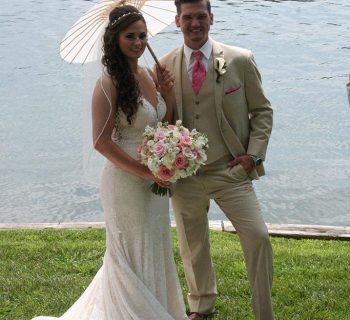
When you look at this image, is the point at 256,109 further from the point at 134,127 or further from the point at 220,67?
the point at 134,127

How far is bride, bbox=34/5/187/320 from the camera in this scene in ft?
14.6

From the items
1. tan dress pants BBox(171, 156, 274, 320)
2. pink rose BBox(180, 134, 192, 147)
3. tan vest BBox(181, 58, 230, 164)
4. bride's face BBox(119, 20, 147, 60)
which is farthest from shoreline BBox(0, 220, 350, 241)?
bride's face BBox(119, 20, 147, 60)

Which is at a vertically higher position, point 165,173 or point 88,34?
point 88,34

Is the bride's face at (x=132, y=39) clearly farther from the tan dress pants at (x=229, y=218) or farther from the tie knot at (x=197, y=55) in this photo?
the tan dress pants at (x=229, y=218)

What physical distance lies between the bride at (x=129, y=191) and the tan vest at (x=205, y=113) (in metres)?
0.17

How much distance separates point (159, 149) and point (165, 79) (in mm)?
581

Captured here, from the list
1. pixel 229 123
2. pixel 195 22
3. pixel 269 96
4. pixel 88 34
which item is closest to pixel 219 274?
pixel 229 123

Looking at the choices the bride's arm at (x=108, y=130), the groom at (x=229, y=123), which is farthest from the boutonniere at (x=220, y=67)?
the bride's arm at (x=108, y=130)

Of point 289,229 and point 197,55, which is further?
point 289,229

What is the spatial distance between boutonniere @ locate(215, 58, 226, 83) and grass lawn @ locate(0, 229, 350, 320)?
66.1 inches

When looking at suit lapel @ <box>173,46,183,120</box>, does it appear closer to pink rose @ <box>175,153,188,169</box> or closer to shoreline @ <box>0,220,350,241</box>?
pink rose @ <box>175,153,188,169</box>

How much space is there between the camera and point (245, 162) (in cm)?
488

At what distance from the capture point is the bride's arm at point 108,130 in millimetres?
4414

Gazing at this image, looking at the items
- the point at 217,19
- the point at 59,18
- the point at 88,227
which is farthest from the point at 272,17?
the point at 88,227
